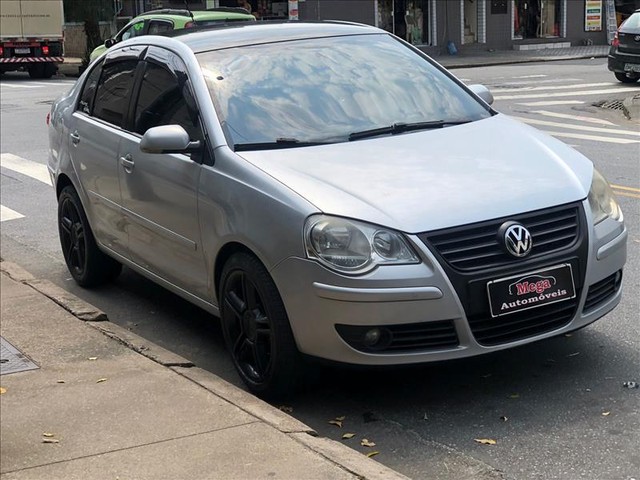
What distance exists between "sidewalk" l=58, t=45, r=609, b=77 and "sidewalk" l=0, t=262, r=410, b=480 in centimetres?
2672

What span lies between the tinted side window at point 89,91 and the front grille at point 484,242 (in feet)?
11.4

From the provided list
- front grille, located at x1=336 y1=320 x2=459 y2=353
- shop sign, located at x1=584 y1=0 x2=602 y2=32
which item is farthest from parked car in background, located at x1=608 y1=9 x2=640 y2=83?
shop sign, located at x1=584 y1=0 x2=602 y2=32

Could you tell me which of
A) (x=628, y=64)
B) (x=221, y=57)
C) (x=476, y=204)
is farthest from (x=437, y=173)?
(x=628, y=64)

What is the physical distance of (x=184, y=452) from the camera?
424cm

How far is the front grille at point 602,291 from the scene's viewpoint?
4969mm

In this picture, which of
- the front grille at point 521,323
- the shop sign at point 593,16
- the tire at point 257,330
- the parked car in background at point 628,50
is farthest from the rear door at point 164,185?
the shop sign at point 593,16

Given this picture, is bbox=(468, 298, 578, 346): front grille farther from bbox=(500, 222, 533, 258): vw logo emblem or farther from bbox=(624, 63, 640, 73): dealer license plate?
bbox=(624, 63, 640, 73): dealer license plate

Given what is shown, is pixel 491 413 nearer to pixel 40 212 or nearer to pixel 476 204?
pixel 476 204

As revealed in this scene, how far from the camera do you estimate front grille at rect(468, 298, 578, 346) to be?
15.3ft

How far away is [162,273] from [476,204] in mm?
2165

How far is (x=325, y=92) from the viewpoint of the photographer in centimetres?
574

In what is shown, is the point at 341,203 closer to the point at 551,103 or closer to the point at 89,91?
the point at 89,91

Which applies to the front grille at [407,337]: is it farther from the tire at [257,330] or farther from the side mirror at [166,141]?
the side mirror at [166,141]

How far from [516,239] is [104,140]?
310 cm
